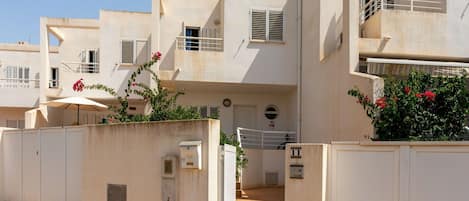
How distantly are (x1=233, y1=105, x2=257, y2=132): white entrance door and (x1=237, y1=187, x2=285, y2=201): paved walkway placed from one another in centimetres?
555

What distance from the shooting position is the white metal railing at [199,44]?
18259 mm

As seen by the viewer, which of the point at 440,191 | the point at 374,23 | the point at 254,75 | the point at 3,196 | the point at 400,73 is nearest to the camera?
the point at 440,191

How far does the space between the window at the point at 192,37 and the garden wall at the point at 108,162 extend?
8694 mm

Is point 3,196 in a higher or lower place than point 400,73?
lower

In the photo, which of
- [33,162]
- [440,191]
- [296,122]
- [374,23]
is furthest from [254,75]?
[440,191]

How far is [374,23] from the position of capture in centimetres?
1522

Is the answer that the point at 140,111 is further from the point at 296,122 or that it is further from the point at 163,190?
the point at 163,190

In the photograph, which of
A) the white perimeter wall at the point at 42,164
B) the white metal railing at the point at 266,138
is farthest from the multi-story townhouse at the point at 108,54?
the white perimeter wall at the point at 42,164

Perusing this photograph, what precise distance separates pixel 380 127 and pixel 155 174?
5.96 metres

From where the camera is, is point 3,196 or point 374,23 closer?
point 3,196

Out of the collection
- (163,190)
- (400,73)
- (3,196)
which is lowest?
(3,196)

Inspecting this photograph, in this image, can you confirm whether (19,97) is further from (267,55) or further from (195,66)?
(267,55)

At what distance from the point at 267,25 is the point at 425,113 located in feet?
31.4

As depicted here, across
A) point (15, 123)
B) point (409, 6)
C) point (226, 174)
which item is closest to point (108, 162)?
point (226, 174)
